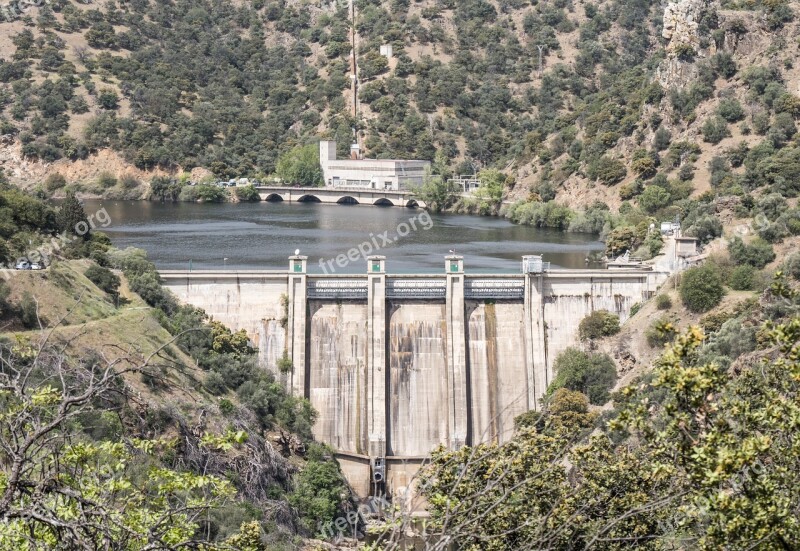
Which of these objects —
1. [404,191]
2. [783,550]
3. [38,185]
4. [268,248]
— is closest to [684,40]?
[404,191]

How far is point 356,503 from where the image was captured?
4972 centimetres

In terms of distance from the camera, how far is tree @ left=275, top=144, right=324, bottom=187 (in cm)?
15112

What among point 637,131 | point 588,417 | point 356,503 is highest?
point 637,131

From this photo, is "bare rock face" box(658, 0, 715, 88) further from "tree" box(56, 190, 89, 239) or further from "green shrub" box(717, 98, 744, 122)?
"tree" box(56, 190, 89, 239)

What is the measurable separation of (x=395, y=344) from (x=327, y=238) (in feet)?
156

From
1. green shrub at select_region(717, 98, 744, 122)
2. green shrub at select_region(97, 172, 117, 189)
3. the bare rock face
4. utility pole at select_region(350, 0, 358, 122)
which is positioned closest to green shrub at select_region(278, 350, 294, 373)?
green shrub at select_region(717, 98, 744, 122)

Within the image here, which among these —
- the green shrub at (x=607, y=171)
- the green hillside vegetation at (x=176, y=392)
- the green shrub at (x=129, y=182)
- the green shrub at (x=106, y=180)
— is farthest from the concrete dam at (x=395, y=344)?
the green shrub at (x=106, y=180)

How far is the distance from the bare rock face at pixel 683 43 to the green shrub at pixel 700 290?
58991 millimetres

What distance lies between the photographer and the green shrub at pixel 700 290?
5784 centimetres

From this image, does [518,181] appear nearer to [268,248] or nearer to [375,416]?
[268,248]

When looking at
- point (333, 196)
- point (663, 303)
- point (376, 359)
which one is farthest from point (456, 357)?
point (333, 196)

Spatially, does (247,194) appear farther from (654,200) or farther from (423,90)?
(654,200)

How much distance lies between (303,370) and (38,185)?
9877cm

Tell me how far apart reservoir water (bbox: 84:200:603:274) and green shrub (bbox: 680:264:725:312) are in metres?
20.3
